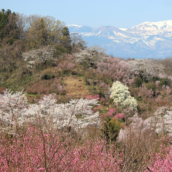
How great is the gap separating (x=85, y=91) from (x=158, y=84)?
8734 mm

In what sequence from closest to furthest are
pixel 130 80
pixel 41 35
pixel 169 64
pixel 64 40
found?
1. pixel 130 80
2. pixel 41 35
3. pixel 64 40
4. pixel 169 64

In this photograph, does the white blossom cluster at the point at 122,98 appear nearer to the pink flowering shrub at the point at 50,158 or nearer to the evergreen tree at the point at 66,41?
the pink flowering shrub at the point at 50,158

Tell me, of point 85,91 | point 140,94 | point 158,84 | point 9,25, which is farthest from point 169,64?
point 9,25

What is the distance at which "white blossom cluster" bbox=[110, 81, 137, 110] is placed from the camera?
48.1 ft

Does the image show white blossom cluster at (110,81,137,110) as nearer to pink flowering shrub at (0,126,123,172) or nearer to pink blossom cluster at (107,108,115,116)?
pink blossom cluster at (107,108,115,116)

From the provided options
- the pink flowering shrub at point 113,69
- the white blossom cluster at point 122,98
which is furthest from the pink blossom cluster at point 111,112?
the pink flowering shrub at point 113,69

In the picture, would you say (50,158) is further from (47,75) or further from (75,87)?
(47,75)

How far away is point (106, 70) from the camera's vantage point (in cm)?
2092

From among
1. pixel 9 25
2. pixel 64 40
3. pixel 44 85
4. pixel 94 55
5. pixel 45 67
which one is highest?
pixel 9 25

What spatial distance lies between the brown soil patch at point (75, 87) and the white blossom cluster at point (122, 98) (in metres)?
2.69

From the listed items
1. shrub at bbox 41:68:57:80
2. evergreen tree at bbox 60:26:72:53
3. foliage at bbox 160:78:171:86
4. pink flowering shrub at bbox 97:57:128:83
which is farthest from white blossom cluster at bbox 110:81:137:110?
evergreen tree at bbox 60:26:72:53

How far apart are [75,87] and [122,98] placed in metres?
5.09

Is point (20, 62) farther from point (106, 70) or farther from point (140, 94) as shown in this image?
point (140, 94)

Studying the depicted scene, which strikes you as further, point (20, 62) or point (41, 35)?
point (41, 35)
